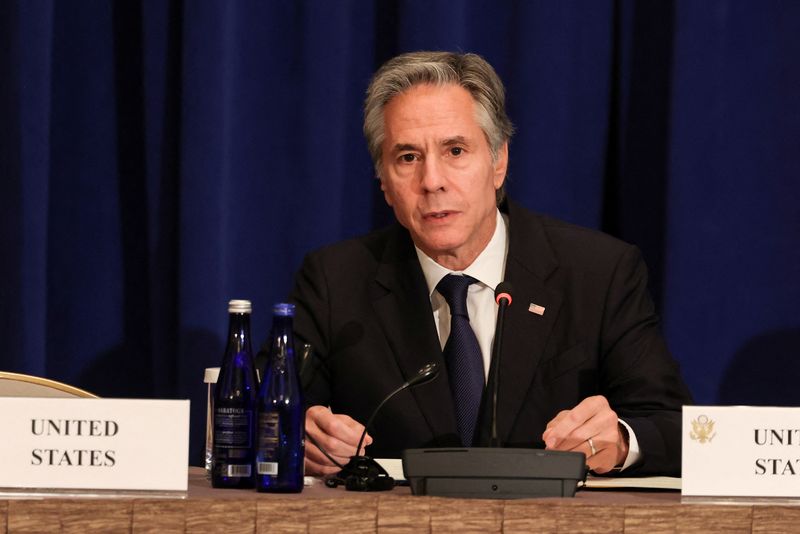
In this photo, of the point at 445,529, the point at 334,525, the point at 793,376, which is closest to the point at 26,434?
the point at 334,525

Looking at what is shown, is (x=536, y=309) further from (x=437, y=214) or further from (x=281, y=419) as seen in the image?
(x=281, y=419)

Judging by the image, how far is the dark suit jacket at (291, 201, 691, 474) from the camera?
2.25 metres

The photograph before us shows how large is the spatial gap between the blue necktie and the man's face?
0.52ft

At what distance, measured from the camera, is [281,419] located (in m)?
1.58

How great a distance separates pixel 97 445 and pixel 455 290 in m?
0.99

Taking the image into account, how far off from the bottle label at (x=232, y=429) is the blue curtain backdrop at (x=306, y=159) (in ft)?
4.11

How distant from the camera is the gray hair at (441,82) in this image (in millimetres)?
2410

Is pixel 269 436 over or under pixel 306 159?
under

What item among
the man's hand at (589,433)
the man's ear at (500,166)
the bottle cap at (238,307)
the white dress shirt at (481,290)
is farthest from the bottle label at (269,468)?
the man's ear at (500,166)

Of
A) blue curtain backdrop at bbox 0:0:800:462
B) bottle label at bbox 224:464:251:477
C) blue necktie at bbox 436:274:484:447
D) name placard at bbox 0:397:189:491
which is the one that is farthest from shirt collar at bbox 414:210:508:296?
name placard at bbox 0:397:189:491

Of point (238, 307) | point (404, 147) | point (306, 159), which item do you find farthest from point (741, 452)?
point (306, 159)

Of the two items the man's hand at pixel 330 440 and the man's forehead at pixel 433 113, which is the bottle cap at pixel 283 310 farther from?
the man's forehead at pixel 433 113

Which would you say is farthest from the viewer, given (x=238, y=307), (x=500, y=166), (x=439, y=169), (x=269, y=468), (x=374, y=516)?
(x=500, y=166)

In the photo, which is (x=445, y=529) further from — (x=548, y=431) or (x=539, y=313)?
(x=539, y=313)
